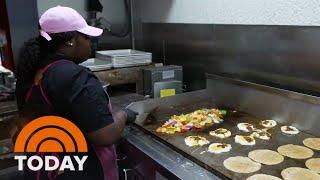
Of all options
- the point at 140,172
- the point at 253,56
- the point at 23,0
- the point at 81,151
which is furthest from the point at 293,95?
the point at 23,0

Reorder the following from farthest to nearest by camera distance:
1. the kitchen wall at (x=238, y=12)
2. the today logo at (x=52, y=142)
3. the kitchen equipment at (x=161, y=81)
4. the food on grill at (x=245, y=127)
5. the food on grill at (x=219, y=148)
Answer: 1. the kitchen equipment at (x=161, y=81)
2. the food on grill at (x=245, y=127)
3. the kitchen wall at (x=238, y=12)
4. the food on grill at (x=219, y=148)
5. the today logo at (x=52, y=142)

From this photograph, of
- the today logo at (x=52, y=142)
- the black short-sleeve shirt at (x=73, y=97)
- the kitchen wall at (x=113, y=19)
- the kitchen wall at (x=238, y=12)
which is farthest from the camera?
the kitchen wall at (x=113, y=19)

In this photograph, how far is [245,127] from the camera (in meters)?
1.72

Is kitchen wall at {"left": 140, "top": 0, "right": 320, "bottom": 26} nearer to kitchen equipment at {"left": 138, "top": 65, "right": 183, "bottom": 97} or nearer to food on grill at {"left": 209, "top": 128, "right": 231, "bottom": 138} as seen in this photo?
kitchen equipment at {"left": 138, "top": 65, "right": 183, "bottom": 97}

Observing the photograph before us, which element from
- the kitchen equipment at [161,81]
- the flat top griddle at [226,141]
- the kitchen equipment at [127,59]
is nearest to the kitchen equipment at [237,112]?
the flat top griddle at [226,141]

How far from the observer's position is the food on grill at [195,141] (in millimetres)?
1524

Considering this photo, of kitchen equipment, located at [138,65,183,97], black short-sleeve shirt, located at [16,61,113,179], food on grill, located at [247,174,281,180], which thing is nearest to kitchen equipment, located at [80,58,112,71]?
kitchen equipment, located at [138,65,183,97]

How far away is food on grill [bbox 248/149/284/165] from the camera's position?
4.46ft

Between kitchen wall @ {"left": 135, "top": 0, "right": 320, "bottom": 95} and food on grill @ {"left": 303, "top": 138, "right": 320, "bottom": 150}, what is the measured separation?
24cm

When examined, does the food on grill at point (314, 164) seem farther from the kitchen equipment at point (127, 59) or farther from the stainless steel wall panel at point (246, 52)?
the kitchen equipment at point (127, 59)

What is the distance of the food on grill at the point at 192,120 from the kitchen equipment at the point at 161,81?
0.38m

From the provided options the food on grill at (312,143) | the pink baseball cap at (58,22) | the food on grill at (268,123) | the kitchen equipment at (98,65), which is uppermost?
the pink baseball cap at (58,22)

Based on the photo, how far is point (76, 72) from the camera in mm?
1131

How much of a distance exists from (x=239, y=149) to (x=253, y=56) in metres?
0.71
